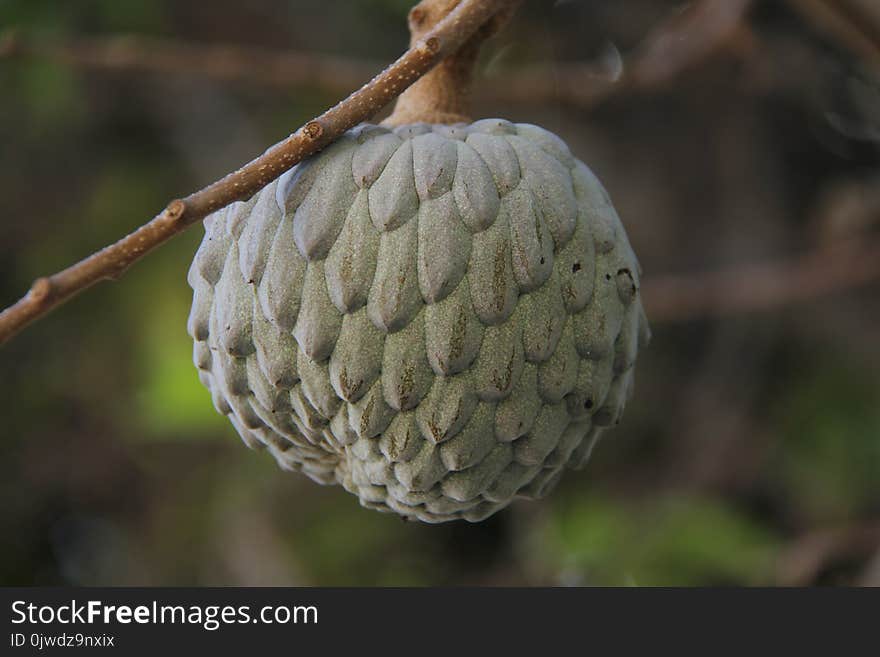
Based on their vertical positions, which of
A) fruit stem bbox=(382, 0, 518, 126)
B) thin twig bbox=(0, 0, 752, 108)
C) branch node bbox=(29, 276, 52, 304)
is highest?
thin twig bbox=(0, 0, 752, 108)

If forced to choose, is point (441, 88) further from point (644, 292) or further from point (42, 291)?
point (644, 292)

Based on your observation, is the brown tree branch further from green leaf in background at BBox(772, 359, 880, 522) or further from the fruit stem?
green leaf in background at BBox(772, 359, 880, 522)

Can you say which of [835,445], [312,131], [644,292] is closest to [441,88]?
[312,131]

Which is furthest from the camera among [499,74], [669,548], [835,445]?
[835,445]

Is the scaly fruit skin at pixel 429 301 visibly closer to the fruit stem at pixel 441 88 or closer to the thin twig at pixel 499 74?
the fruit stem at pixel 441 88

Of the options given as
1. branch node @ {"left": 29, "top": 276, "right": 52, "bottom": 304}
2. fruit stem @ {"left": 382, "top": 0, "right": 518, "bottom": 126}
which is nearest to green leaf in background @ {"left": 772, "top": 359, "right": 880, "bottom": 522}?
fruit stem @ {"left": 382, "top": 0, "right": 518, "bottom": 126}

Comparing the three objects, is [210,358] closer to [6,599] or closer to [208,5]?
[6,599]
